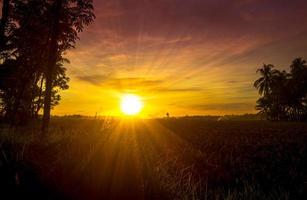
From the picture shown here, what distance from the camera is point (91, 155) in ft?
18.4

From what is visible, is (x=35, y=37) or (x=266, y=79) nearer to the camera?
(x=35, y=37)

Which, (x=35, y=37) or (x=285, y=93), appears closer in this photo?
(x=35, y=37)

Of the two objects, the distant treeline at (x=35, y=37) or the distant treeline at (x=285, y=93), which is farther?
the distant treeline at (x=285, y=93)

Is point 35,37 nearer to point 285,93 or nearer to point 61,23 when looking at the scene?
point 61,23

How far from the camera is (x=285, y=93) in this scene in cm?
6262

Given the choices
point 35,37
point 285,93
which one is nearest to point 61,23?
point 35,37

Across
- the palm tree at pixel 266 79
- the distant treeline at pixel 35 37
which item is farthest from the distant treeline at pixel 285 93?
the distant treeline at pixel 35 37

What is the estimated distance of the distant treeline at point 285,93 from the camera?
59844mm

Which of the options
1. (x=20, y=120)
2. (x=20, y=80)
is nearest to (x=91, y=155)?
(x=20, y=80)

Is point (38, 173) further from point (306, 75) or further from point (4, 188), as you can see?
point (306, 75)

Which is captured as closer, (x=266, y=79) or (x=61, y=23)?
(x=61, y=23)

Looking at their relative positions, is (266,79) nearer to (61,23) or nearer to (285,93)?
(285,93)

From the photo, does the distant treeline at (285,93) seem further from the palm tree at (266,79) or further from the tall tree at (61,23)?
the tall tree at (61,23)

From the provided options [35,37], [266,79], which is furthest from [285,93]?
[35,37]
